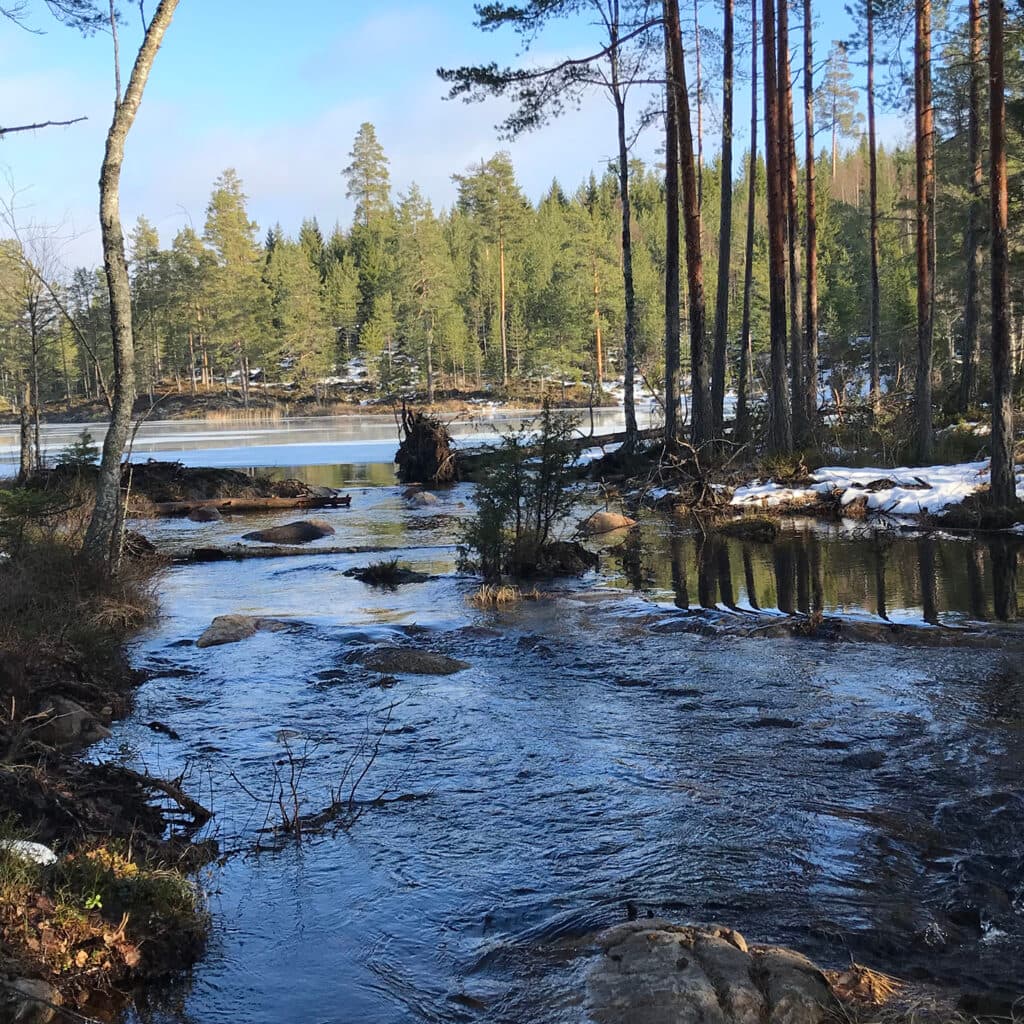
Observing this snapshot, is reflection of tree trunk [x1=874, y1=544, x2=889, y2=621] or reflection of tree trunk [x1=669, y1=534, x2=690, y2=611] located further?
reflection of tree trunk [x1=669, y1=534, x2=690, y2=611]

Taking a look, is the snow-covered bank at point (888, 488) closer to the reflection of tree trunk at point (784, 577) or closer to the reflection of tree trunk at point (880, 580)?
the reflection of tree trunk at point (880, 580)

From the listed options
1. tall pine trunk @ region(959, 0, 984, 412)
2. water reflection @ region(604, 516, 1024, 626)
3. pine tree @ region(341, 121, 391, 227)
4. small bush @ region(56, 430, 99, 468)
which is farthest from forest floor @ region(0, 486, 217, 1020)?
pine tree @ region(341, 121, 391, 227)

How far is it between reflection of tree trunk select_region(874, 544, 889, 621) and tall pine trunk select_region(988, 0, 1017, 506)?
101 inches

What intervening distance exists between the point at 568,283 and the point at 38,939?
7416 centimetres

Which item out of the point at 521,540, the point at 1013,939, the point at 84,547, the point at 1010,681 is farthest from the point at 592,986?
the point at 521,540

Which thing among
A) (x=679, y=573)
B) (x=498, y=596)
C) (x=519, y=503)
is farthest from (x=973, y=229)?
(x=498, y=596)

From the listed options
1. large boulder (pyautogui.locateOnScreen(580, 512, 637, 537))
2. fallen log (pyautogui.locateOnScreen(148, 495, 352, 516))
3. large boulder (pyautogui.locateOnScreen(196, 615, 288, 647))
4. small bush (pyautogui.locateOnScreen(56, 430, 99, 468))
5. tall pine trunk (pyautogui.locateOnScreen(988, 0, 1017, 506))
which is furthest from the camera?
fallen log (pyautogui.locateOnScreen(148, 495, 352, 516))

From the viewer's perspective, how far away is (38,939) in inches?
146

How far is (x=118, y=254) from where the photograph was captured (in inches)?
444

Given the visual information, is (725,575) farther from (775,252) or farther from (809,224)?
(809,224)

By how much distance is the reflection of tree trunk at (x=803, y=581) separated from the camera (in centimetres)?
1105

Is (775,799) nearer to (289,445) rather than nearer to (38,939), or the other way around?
(38,939)

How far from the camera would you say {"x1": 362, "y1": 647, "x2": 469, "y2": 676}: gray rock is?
890cm

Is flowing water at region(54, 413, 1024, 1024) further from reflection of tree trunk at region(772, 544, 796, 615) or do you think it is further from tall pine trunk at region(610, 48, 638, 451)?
tall pine trunk at region(610, 48, 638, 451)
